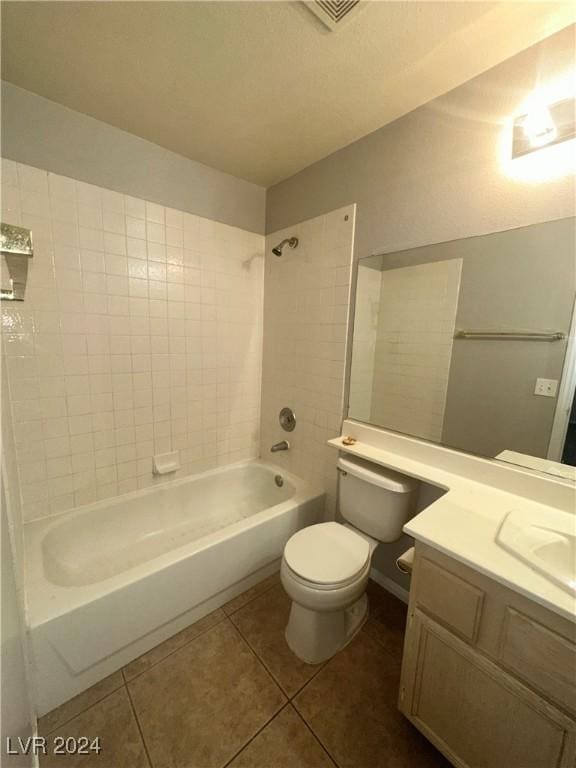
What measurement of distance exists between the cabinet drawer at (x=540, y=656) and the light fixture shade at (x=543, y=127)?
4.73ft

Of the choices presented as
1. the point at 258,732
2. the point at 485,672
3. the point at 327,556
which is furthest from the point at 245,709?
the point at 485,672

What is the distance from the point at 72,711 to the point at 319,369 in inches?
71.6

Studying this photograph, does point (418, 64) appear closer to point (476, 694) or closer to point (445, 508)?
point (445, 508)

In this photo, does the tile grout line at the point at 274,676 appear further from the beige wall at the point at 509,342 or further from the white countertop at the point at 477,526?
the beige wall at the point at 509,342

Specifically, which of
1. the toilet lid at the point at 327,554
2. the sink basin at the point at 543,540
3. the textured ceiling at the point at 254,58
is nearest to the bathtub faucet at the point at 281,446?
the toilet lid at the point at 327,554

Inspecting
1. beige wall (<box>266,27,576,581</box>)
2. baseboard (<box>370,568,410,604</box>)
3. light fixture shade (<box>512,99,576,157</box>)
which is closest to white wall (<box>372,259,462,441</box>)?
beige wall (<box>266,27,576,581</box>)

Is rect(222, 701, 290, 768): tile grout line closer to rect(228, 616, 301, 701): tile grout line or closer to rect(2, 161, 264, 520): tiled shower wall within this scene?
rect(228, 616, 301, 701): tile grout line

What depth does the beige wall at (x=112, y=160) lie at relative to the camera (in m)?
1.34

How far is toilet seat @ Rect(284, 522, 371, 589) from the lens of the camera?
47.4 inches

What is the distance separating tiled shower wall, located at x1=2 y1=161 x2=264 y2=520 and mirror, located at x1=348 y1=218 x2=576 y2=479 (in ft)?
3.17

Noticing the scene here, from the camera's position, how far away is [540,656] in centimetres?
69

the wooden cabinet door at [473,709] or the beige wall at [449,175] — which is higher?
the beige wall at [449,175]

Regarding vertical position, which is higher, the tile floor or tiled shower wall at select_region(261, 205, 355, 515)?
tiled shower wall at select_region(261, 205, 355, 515)

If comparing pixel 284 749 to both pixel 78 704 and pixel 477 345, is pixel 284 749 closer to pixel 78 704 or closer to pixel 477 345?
pixel 78 704
